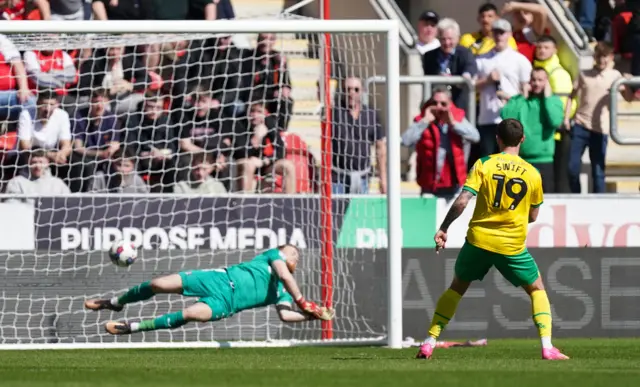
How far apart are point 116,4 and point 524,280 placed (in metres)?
6.91

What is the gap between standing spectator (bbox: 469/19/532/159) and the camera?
1488 cm

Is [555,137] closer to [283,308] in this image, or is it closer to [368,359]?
[283,308]

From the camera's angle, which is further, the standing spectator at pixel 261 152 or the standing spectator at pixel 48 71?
the standing spectator at pixel 261 152

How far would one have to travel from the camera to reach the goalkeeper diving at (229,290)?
1265 centimetres

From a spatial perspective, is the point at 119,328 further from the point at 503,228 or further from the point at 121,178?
the point at 503,228

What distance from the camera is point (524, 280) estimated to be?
34.1ft

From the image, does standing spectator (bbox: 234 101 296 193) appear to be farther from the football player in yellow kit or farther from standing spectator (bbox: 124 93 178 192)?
the football player in yellow kit

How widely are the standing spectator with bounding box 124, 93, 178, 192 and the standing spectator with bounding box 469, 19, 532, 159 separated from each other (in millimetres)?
3138

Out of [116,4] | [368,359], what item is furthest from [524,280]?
[116,4]

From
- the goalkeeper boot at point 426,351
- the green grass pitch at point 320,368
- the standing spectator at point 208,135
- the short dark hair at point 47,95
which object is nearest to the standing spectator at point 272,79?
the standing spectator at point 208,135

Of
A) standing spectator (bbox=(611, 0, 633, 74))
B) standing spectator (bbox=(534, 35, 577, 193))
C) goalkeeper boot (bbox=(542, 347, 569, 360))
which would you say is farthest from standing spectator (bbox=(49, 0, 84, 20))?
goalkeeper boot (bbox=(542, 347, 569, 360))

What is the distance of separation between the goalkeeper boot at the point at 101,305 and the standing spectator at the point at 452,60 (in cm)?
446

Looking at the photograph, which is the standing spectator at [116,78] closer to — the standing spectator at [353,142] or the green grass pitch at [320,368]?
the standing spectator at [353,142]

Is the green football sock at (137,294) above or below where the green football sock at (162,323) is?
above
